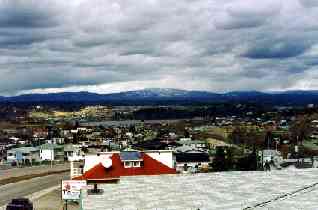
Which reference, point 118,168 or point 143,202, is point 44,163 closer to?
point 118,168

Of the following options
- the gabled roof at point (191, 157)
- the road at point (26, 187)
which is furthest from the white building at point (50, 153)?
the road at point (26, 187)

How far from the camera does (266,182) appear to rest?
1128 inches

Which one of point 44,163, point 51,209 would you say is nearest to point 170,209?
point 51,209

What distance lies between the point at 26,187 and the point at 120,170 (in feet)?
124

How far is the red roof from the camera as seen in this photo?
59875mm

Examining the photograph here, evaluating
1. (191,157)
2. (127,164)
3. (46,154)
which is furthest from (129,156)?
(46,154)

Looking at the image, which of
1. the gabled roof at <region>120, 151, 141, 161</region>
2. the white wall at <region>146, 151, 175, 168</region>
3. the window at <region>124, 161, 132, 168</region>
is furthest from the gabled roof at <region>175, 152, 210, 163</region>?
the window at <region>124, 161, 132, 168</region>

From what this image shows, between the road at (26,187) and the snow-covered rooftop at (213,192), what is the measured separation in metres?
53.4

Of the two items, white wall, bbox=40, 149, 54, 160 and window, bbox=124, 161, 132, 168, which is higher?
window, bbox=124, 161, 132, 168

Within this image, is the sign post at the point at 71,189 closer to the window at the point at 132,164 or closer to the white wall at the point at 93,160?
the white wall at the point at 93,160

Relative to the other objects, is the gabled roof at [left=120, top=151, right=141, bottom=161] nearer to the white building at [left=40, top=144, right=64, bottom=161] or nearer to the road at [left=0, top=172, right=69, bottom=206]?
the road at [left=0, top=172, right=69, bottom=206]

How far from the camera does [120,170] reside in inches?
2514

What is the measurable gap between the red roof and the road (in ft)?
67.1

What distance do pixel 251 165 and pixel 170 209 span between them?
2478 inches
